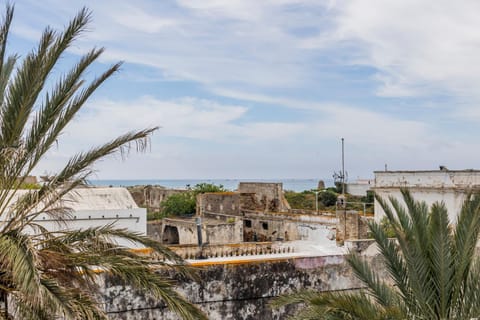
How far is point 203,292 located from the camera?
896cm

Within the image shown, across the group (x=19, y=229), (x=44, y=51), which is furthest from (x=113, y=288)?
(x=44, y=51)

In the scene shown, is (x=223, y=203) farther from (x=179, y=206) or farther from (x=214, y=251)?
(x=214, y=251)

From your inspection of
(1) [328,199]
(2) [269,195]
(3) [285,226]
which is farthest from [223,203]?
(1) [328,199]

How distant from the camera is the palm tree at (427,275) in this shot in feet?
22.7

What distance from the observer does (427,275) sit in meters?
7.18

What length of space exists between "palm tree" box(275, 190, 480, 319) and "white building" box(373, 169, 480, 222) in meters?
13.9

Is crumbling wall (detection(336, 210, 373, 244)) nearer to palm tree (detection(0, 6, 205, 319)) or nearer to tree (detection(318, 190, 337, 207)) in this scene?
palm tree (detection(0, 6, 205, 319))

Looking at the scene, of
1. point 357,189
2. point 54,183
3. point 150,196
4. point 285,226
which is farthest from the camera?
point 357,189

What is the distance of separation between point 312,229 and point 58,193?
20.8 m

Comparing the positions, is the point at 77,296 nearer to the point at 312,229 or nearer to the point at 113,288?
the point at 113,288

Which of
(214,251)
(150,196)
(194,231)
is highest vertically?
(150,196)

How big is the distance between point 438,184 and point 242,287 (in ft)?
50.5

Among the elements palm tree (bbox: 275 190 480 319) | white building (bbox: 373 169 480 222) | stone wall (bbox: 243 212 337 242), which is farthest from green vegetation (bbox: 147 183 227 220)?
palm tree (bbox: 275 190 480 319)

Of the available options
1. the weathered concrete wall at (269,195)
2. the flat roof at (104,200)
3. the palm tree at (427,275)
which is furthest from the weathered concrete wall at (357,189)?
the palm tree at (427,275)
